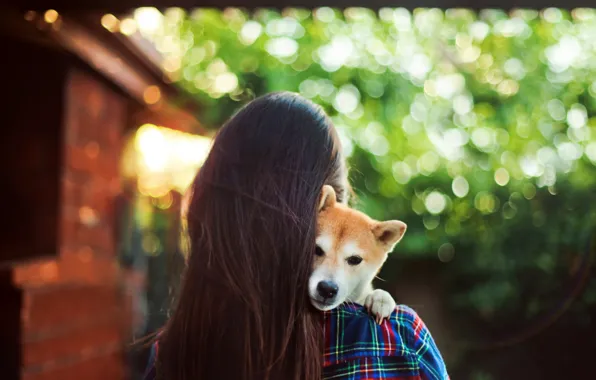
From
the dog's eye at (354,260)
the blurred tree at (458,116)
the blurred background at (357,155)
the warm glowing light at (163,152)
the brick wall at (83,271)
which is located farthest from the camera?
the warm glowing light at (163,152)

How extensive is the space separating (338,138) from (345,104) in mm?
1891

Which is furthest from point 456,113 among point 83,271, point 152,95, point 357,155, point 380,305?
point 380,305

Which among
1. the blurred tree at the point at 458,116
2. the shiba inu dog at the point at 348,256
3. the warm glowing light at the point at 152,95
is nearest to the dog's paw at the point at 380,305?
the shiba inu dog at the point at 348,256

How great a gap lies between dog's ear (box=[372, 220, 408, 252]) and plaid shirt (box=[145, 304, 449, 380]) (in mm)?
239

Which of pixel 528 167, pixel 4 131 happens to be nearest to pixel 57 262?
pixel 4 131

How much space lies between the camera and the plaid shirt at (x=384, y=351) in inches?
31.2

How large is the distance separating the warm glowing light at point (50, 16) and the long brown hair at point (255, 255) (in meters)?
1.16

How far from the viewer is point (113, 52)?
237cm

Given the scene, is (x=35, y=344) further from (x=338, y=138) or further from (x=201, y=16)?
(x=201, y=16)

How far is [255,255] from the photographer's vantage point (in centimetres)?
86

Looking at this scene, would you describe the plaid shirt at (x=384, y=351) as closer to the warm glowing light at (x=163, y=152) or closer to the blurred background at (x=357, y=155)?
the blurred background at (x=357, y=155)

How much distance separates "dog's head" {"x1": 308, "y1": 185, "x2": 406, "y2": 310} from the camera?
864mm

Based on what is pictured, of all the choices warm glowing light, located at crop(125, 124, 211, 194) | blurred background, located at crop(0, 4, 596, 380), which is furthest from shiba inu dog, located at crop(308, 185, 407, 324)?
warm glowing light, located at crop(125, 124, 211, 194)

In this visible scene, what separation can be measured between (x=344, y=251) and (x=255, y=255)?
0.16 meters
